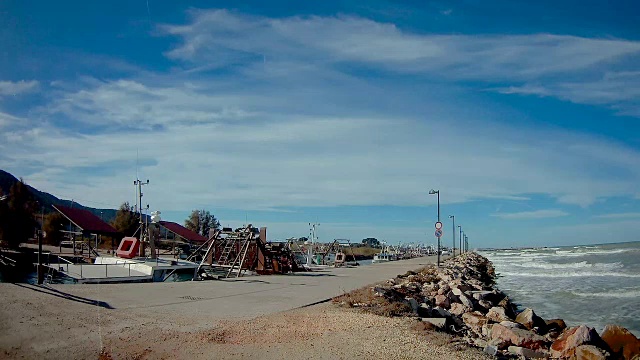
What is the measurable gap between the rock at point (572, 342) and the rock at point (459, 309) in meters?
4.84

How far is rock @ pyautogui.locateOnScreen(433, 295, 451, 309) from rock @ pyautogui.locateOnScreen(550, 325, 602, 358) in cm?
533

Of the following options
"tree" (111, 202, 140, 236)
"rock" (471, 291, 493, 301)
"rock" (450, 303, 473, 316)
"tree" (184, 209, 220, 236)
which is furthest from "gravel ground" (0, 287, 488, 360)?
"tree" (184, 209, 220, 236)

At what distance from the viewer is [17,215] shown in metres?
39.5

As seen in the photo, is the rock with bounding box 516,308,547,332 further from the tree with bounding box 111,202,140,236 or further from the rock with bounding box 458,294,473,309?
the tree with bounding box 111,202,140,236

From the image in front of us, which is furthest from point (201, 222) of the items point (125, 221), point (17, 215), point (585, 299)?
point (585, 299)

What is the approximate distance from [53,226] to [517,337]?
169ft

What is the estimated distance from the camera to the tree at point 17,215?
125 ft

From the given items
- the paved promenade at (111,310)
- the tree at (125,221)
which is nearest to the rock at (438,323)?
the paved promenade at (111,310)

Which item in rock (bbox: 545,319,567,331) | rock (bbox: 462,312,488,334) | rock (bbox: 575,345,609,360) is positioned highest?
rock (bbox: 575,345,609,360)

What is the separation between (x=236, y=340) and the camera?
843 centimetres

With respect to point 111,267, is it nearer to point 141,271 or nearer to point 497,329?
point 141,271

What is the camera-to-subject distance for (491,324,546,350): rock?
11.7 m

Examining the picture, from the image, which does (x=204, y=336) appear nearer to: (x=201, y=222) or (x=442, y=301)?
(x=442, y=301)

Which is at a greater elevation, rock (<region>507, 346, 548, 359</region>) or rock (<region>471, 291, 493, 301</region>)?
rock (<region>507, 346, 548, 359</region>)
